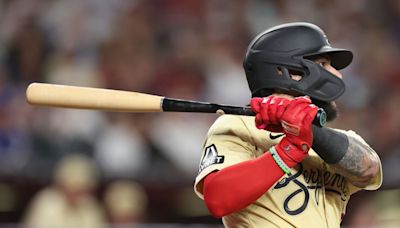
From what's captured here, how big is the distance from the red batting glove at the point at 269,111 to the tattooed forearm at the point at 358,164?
30 centimetres

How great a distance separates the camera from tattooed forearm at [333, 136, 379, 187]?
124 inches

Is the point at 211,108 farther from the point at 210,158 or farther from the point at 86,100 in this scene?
the point at 86,100

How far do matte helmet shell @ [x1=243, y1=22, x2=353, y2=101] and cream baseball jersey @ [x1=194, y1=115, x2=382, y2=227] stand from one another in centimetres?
17

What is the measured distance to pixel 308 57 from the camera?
3156 millimetres

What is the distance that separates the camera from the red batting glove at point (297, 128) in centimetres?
289

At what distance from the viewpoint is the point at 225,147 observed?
10.3ft

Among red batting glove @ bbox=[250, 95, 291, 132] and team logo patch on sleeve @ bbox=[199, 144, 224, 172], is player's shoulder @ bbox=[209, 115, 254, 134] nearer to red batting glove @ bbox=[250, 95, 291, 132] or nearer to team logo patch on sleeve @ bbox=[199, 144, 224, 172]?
team logo patch on sleeve @ bbox=[199, 144, 224, 172]

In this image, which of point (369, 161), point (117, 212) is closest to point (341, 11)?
point (117, 212)

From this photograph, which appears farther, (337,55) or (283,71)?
(337,55)

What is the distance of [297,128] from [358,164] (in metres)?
0.42

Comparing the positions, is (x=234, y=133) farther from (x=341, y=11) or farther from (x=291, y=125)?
(x=341, y=11)

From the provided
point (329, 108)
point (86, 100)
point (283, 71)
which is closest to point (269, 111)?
point (283, 71)

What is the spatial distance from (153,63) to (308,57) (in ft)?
16.0

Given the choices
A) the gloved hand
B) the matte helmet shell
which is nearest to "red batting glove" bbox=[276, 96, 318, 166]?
the gloved hand
